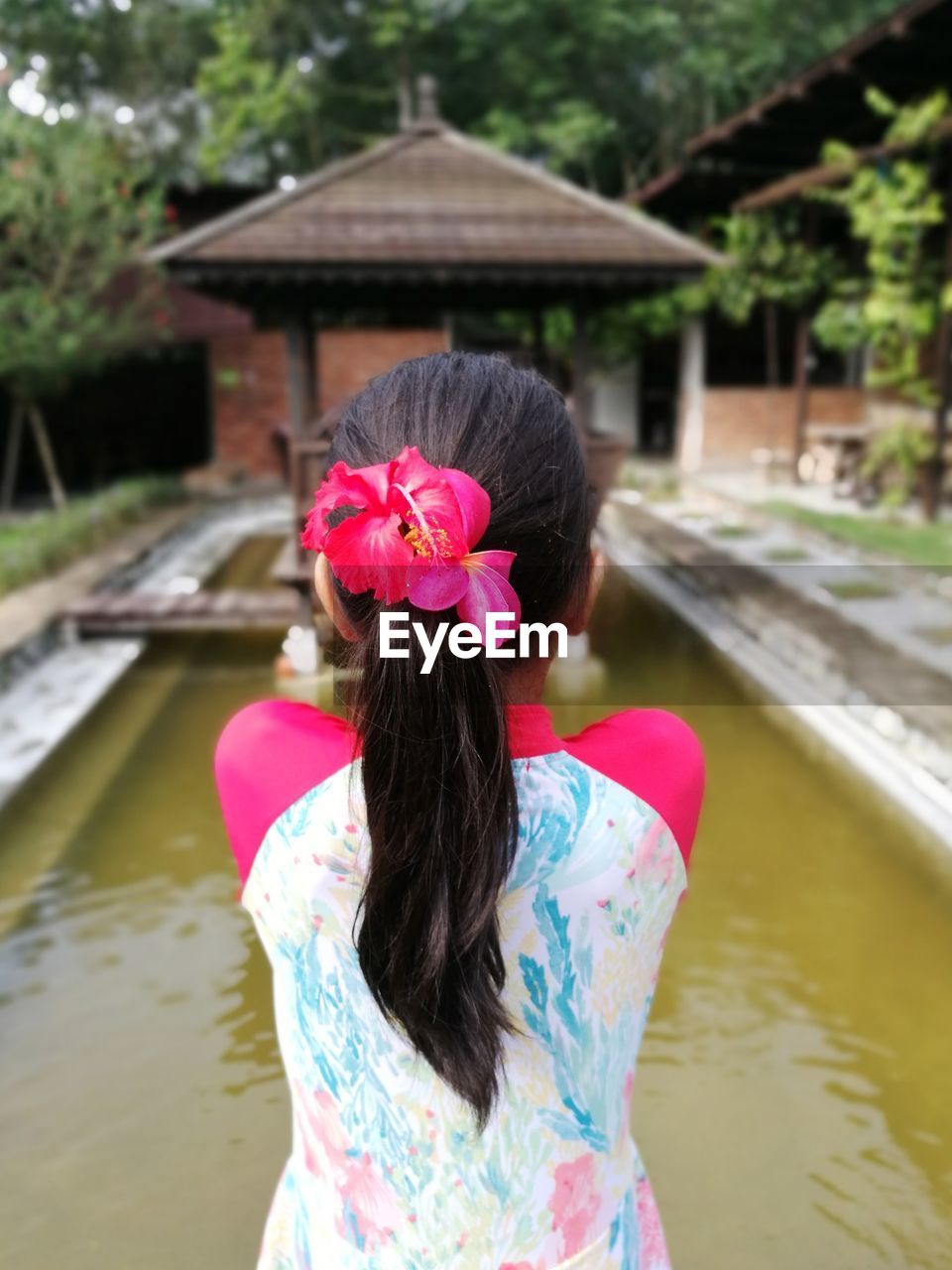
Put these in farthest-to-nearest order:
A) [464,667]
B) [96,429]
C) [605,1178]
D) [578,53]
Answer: [578,53]
[96,429]
[605,1178]
[464,667]

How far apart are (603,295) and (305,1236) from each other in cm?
700

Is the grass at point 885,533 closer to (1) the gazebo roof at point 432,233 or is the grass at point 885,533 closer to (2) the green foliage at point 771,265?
(1) the gazebo roof at point 432,233

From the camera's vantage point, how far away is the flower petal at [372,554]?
74cm

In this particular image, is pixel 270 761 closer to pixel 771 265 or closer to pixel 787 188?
pixel 787 188

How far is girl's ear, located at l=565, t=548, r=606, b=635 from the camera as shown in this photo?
0.90m

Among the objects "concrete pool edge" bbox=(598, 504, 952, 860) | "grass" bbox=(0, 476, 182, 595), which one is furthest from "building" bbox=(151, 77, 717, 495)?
"grass" bbox=(0, 476, 182, 595)

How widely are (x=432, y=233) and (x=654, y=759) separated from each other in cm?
610

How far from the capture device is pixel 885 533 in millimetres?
8586

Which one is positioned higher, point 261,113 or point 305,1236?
point 261,113

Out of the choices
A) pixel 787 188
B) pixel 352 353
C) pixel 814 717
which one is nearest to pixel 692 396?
pixel 787 188

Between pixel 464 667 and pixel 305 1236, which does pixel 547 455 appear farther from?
pixel 305 1236

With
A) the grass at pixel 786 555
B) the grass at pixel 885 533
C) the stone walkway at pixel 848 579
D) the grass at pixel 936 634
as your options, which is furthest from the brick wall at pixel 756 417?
the grass at pixel 936 634

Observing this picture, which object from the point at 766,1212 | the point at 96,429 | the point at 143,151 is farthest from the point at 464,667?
the point at 143,151

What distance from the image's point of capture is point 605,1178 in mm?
957
